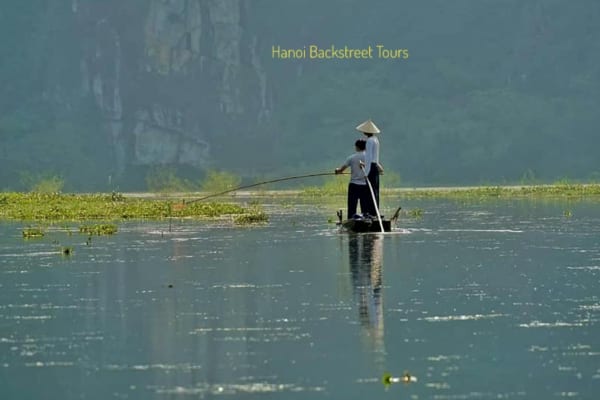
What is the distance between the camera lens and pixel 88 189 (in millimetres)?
138625

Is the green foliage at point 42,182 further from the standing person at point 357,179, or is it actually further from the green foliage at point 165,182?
the standing person at point 357,179

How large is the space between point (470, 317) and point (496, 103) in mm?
142276

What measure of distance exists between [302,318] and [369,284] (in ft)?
14.9

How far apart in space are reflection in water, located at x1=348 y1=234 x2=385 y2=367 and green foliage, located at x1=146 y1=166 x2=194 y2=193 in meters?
54.2

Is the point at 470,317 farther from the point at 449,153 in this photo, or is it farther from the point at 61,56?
the point at 61,56

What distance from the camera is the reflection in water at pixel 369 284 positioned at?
773 inches

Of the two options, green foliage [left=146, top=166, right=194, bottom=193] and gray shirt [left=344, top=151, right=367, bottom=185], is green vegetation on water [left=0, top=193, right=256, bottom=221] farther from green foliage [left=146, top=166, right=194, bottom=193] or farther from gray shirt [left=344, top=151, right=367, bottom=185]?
green foliage [left=146, top=166, right=194, bottom=193]

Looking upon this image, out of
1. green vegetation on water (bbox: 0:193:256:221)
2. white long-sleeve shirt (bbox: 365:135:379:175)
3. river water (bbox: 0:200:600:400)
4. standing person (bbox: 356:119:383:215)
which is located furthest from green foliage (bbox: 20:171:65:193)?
river water (bbox: 0:200:600:400)

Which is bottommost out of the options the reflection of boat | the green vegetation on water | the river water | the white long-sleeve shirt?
the river water

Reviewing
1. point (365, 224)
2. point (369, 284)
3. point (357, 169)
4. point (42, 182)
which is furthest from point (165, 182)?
point (369, 284)

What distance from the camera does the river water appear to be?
657 inches

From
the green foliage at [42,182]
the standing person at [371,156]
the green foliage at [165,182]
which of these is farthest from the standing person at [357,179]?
the green foliage at [165,182]

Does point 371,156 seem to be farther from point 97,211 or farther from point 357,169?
point 97,211

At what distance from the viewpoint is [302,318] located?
70.8 ft
